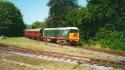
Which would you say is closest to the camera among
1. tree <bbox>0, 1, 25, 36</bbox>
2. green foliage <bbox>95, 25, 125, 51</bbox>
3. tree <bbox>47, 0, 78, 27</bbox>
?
green foliage <bbox>95, 25, 125, 51</bbox>

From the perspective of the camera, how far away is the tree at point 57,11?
241 feet

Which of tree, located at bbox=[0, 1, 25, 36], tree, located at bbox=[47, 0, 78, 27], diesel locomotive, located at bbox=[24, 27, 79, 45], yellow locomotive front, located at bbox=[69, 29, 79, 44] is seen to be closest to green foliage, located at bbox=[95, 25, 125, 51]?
yellow locomotive front, located at bbox=[69, 29, 79, 44]

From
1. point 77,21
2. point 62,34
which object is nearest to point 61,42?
point 62,34

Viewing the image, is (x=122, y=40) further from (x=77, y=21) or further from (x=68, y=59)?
(x=68, y=59)

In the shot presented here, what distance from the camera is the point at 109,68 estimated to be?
18000 millimetres

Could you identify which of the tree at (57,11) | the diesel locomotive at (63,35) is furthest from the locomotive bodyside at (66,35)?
the tree at (57,11)

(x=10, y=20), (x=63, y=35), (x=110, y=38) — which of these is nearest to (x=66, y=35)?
(x=63, y=35)

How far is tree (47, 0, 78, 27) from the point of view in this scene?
73.5 meters

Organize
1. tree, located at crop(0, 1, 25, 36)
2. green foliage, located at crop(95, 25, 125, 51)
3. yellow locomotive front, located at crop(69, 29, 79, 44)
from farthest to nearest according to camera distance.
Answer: tree, located at crop(0, 1, 25, 36) → yellow locomotive front, located at crop(69, 29, 79, 44) → green foliage, located at crop(95, 25, 125, 51)

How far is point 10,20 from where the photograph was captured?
3546 inches

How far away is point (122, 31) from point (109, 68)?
848 inches

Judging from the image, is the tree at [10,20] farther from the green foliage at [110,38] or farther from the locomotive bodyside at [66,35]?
the green foliage at [110,38]

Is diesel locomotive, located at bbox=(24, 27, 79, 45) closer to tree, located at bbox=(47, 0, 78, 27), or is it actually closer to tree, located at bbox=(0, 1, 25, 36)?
tree, located at bbox=(47, 0, 78, 27)

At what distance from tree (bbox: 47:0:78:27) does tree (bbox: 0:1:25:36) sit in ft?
51.5
